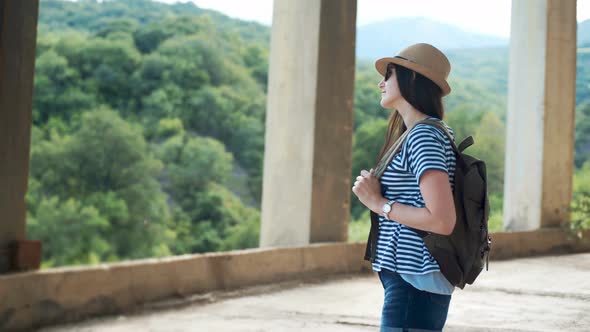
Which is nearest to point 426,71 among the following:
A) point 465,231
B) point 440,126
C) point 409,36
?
point 440,126

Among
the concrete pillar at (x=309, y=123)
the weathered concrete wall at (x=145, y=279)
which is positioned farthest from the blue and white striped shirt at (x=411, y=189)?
the concrete pillar at (x=309, y=123)

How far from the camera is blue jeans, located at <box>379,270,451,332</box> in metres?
2.03

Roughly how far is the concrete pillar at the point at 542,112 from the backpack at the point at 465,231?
7.19m

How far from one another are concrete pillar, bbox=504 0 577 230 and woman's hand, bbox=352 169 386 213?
7.23 meters

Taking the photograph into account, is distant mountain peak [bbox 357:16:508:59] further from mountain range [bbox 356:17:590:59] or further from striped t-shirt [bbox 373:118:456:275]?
striped t-shirt [bbox 373:118:456:275]

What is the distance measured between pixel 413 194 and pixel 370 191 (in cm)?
12

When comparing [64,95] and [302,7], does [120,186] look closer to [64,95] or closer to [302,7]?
[64,95]

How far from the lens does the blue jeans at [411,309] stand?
2031 millimetres

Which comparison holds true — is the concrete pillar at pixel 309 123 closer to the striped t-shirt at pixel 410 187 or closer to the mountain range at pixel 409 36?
the striped t-shirt at pixel 410 187

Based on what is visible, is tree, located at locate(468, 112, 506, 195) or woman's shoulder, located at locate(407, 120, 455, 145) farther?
tree, located at locate(468, 112, 506, 195)

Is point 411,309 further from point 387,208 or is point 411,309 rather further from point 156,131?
point 156,131

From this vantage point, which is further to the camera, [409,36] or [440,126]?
[409,36]

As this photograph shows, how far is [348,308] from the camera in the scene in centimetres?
522

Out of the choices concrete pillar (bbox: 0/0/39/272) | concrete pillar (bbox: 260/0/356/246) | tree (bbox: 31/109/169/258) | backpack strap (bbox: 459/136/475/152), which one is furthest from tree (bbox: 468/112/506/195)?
backpack strap (bbox: 459/136/475/152)
